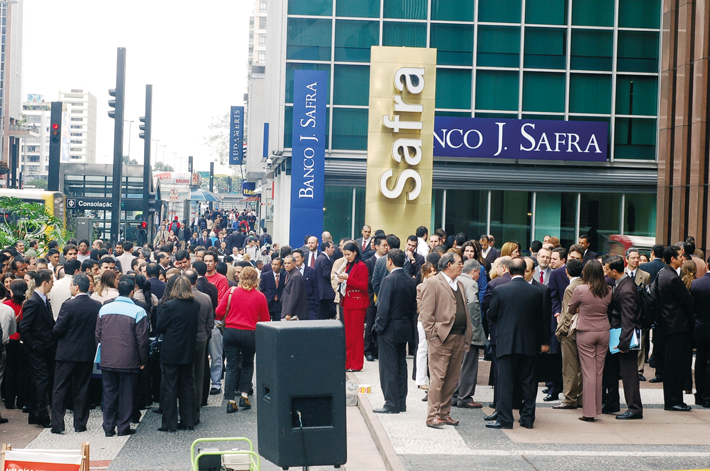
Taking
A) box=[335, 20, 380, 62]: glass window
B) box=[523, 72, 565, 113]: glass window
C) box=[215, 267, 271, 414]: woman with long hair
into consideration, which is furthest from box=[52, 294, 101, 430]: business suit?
box=[523, 72, 565, 113]: glass window

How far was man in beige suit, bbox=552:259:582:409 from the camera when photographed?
31.8ft

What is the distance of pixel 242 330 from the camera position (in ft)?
33.4

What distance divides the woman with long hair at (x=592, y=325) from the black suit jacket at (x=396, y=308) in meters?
1.98

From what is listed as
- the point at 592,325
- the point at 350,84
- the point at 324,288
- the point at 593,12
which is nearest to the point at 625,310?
the point at 592,325

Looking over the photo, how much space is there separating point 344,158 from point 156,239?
1598 cm

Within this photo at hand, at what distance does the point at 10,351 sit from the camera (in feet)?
33.8

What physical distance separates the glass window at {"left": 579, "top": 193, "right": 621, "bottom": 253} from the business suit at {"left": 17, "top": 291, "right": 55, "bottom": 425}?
68.0 feet

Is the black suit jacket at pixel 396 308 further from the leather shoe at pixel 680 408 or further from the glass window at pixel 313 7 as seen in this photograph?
the glass window at pixel 313 7

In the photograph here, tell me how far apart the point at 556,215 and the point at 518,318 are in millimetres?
18628

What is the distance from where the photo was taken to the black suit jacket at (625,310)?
941 cm


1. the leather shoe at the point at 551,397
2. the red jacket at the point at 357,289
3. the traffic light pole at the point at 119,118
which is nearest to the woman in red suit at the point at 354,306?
the red jacket at the point at 357,289

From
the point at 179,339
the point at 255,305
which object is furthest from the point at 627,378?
the point at 179,339

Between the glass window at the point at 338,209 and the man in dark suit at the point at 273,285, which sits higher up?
the glass window at the point at 338,209

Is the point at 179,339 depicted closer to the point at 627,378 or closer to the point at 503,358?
the point at 503,358
